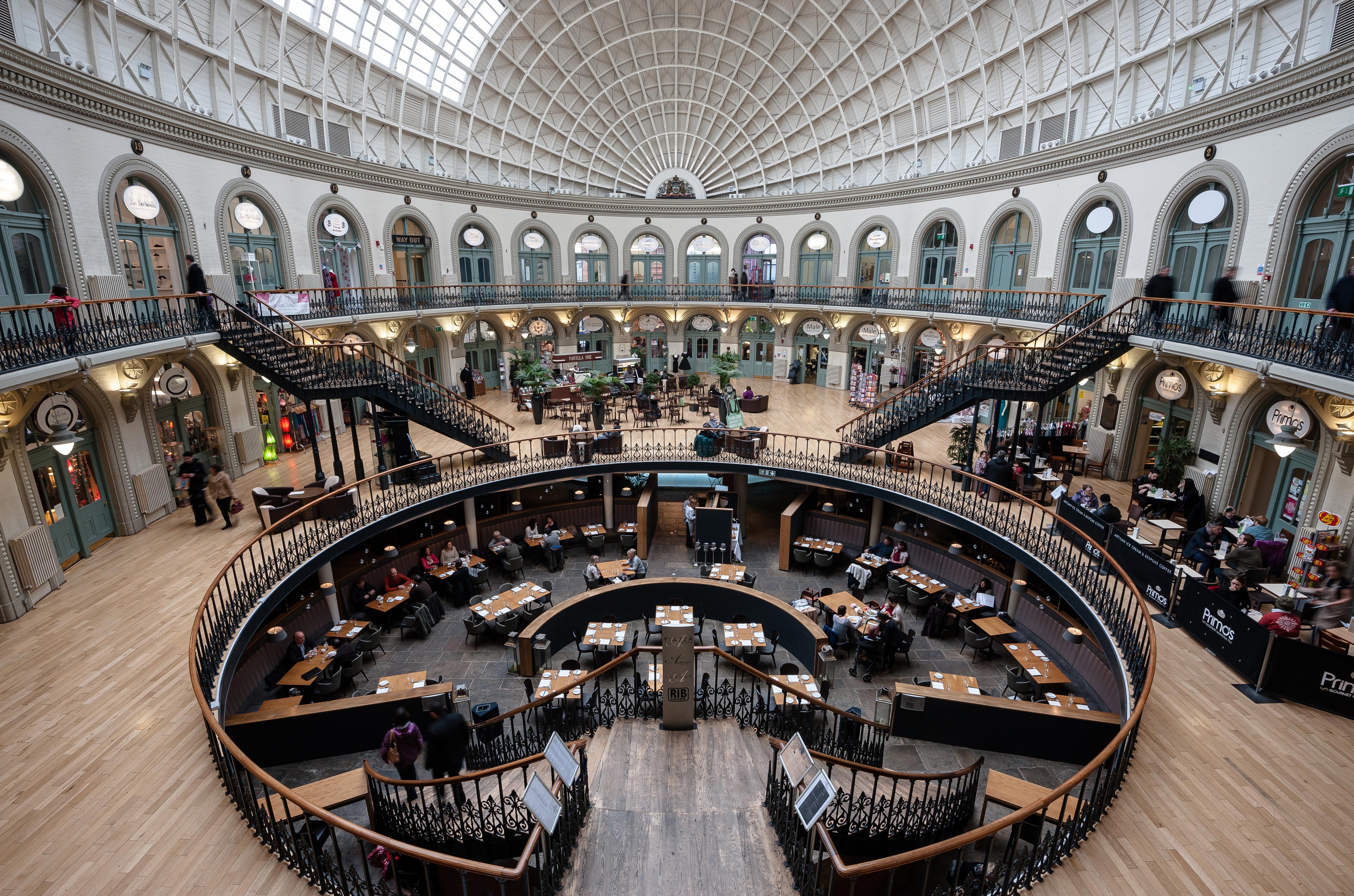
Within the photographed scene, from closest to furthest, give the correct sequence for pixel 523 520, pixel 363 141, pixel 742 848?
pixel 742 848
pixel 523 520
pixel 363 141

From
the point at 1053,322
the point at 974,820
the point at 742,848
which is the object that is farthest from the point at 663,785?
the point at 1053,322

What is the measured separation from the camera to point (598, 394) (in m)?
18.1

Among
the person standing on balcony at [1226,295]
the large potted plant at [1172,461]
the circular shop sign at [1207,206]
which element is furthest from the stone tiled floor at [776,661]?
the circular shop sign at [1207,206]

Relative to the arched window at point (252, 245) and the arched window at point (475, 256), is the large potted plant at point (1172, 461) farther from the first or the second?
the arched window at point (475, 256)

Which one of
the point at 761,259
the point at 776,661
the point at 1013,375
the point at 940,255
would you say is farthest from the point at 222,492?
the point at 761,259

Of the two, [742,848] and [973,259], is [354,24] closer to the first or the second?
[973,259]

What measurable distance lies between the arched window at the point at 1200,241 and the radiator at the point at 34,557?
2106 cm

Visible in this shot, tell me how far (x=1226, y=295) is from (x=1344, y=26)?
14.6 feet

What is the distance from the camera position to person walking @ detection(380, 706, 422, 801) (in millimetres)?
6812

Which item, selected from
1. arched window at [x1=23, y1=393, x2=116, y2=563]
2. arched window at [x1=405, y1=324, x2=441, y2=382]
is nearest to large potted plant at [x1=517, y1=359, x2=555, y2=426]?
arched window at [x1=405, y1=324, x2=441, y2=382]

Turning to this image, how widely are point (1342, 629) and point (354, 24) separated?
25.6 m

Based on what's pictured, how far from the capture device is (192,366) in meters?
14.6

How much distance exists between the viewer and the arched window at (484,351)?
81.9ft

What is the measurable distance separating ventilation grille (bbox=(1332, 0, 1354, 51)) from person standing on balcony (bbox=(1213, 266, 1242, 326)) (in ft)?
11.9
